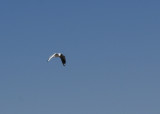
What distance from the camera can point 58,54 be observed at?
81.4m

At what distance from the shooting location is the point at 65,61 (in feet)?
261

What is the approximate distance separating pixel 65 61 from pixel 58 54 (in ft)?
9.63
